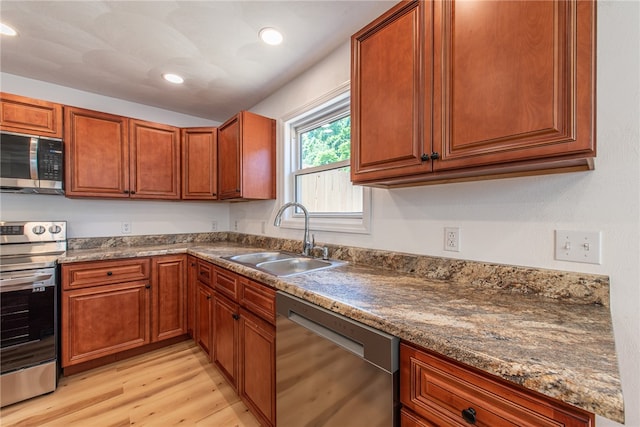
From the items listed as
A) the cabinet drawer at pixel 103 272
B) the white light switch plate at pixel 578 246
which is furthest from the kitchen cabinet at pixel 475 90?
the cabinet drawer at pixel 103 272

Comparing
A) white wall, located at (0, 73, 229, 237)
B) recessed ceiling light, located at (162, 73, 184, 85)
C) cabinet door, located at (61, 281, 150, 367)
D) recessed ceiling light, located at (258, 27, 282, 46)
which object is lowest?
cabinet door, located at (61, 281, 150, 367)

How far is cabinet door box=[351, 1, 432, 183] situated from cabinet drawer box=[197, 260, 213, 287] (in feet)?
4.45

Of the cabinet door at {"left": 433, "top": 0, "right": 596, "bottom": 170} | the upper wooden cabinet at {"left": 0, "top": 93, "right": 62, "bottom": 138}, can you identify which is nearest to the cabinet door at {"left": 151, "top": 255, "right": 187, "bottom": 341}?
the upper wooden cabinet at {"left": 0, "top": 93, "right": 62, "bottom": 138}

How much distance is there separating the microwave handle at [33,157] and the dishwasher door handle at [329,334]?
2262 millimetres

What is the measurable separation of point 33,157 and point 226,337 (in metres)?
1.95

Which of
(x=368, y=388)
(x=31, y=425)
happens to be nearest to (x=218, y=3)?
(x=368, y=388)

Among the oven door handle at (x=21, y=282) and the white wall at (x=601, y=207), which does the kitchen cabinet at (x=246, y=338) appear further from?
the oven door handle at (x=21, y=282)

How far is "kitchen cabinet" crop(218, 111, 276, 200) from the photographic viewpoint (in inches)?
93.4

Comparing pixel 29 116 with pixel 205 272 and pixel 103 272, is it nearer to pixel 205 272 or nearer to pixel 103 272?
pixel 103 272

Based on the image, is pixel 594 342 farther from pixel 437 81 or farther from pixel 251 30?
pixel 251 30

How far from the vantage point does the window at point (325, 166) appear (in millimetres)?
1913

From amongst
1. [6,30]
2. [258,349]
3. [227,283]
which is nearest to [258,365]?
[258,349]

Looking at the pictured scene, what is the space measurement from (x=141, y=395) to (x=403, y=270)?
1.92 metres

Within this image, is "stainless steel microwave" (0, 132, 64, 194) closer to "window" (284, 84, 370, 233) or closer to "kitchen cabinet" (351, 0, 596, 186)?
"window" (284, 84, 370, 233)
